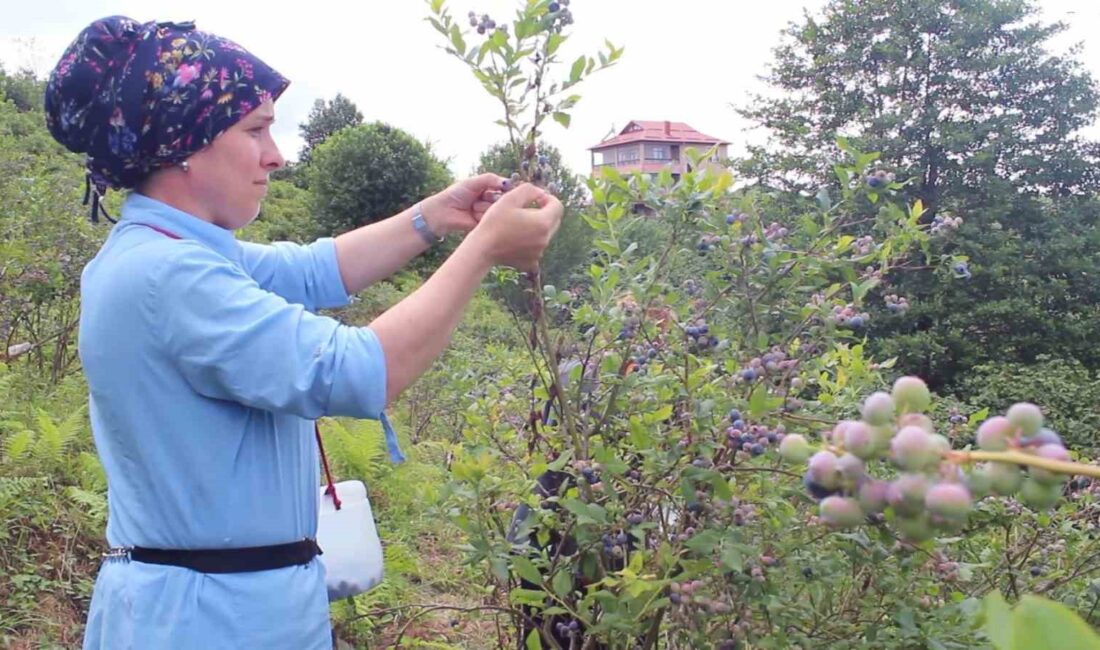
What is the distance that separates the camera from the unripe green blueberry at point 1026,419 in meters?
0.45

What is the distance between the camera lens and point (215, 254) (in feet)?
4.36

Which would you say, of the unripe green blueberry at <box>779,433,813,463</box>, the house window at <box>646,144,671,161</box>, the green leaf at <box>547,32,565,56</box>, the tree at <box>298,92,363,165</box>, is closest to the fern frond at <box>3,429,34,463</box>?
the green leaf at <box>547,32,565,56</box>

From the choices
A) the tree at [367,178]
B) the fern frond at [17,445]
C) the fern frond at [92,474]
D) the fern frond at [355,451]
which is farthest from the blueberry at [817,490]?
the tree at [367,178]

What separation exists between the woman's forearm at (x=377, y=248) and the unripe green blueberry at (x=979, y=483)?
4.81ft

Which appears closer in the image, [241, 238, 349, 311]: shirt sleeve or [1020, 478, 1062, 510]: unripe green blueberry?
[1020, 478, 1062, 510]: unripe green blueberry

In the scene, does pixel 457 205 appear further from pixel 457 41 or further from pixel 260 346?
pixel 260 346

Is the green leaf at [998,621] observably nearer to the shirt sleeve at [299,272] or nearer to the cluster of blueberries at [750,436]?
the cluster of blueberries at [750,436]

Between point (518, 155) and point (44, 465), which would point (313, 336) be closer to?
point (518, 155)

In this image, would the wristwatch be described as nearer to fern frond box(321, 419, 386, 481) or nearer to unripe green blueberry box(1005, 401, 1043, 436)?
unripe green blueberry box(1005, 401, 1043, 436)

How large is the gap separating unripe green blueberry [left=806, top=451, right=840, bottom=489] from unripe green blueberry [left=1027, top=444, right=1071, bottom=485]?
0.09 m

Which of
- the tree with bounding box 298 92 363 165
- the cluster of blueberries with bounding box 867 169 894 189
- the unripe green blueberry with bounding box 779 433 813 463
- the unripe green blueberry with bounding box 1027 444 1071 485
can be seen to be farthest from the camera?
the tree with bounding box 298 92 363 165

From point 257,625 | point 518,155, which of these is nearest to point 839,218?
point 518,155

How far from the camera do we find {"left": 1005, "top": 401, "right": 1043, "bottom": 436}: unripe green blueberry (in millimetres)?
448

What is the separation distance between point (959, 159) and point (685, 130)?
25.8 metres
